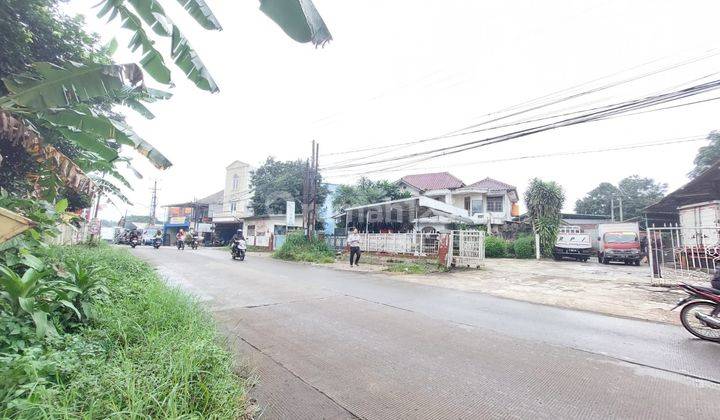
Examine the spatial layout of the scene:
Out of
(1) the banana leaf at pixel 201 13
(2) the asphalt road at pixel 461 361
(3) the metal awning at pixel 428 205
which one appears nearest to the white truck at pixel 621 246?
(3) the metal awning at pixel 428 205

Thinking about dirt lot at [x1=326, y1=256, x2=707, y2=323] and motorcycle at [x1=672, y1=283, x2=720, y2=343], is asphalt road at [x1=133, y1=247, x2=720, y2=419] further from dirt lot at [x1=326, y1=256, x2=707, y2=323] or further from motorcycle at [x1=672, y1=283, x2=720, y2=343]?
dirt lot at [x1=326, y1=256, x2=707, y2=323]

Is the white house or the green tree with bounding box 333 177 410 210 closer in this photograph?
the green tree with bounding box 333 177 410 210

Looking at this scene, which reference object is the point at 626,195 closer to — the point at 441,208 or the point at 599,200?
the point at 599,200

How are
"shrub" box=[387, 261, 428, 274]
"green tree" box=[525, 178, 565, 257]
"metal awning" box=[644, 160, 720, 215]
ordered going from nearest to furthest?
"shrub" box=[387, 261, 428, 274] < "metal awning" box=[644, 160, 720, 215] < "green tree" box=[525, 178, 565, 257]

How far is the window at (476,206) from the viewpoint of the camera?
29.9m

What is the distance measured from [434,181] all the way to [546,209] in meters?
14.9

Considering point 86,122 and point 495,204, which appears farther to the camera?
point 495,204

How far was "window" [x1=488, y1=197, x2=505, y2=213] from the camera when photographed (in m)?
29.6

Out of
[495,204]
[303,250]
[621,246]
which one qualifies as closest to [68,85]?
[303,250]

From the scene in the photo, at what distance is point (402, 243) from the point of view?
1505 cm

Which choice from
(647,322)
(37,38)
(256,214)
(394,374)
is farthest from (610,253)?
(256,214)

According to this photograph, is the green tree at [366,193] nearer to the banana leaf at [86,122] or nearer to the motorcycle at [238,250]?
the motorcycle at [238,250]

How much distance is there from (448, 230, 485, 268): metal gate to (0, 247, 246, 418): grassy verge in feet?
35.6

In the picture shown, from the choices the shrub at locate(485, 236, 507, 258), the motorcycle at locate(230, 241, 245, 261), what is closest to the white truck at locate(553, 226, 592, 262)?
the shrub at locate(485, 236, 507, 258)
